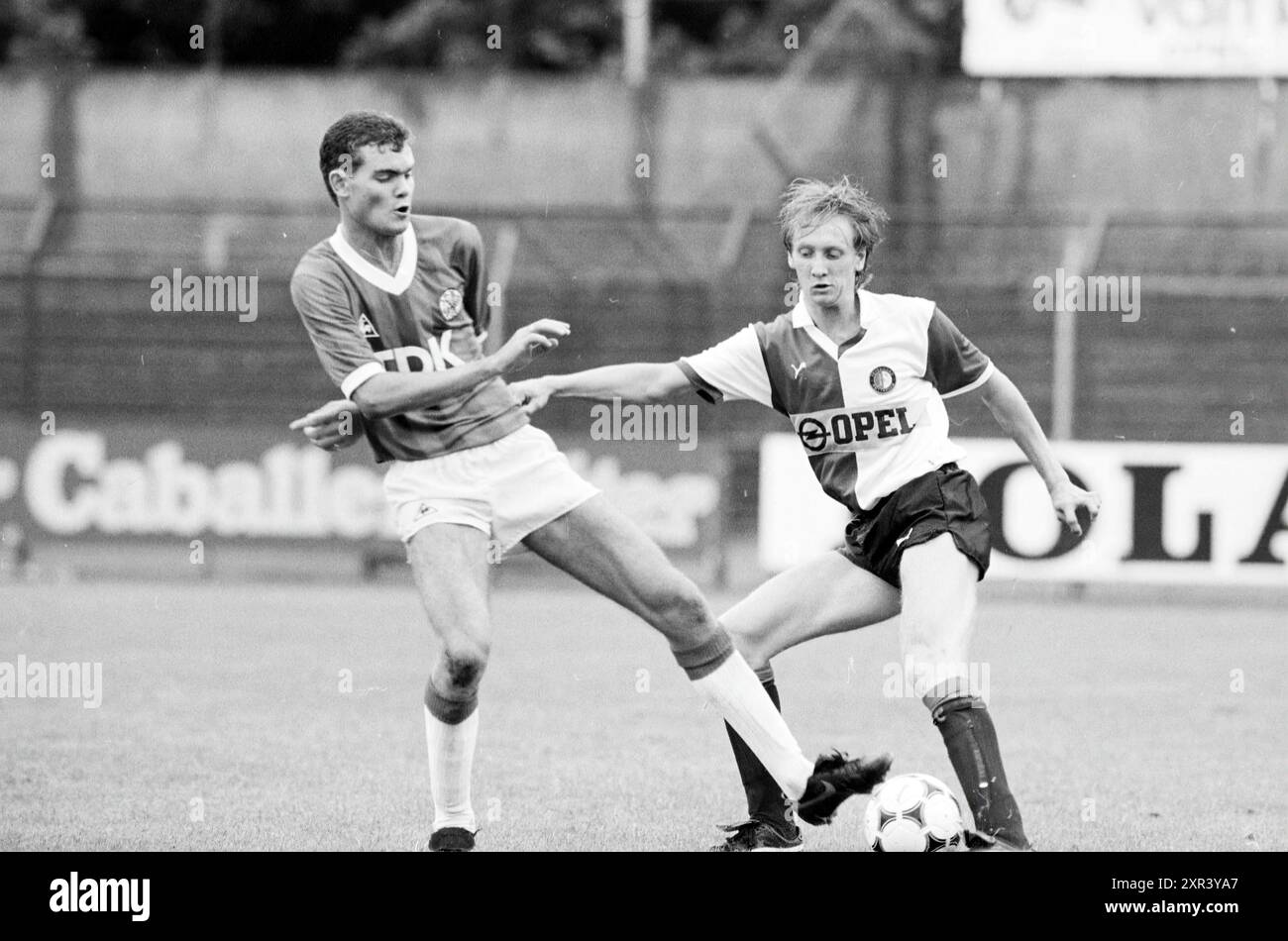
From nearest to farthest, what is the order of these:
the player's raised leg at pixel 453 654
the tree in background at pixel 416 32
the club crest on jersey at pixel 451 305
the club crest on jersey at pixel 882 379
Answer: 1. the player's raised leg at pixel 453 654
2. the club crest on jersey at pixel 882 379
3. the club crest on jersey at pixel 451 305
4. the tree in background at pixel 416 32

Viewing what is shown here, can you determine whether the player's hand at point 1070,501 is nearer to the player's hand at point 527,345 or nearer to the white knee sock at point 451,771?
the player's hand at point 527,345

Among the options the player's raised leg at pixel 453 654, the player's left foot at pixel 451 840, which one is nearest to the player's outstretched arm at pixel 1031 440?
the player's raised leg at pixel 453 654

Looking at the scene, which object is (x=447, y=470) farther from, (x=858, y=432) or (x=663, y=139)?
(x=663, y=139)

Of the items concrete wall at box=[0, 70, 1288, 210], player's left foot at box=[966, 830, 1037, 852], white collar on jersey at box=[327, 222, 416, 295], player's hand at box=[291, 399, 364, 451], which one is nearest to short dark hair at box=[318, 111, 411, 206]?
white collar on jersey at box=[327, 222, 416, 295]

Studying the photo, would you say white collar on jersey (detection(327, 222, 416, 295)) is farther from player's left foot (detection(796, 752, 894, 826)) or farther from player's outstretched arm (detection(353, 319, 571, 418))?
player's left foot (detection(796, 752, 894, 826))

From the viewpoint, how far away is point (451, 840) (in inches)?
233

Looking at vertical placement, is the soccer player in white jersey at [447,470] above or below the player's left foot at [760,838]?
above

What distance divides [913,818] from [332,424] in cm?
200

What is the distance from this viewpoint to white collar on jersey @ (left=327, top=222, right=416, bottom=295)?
596 centimetres

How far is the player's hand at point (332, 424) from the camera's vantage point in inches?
224

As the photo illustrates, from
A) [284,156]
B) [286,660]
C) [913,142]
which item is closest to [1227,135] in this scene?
[913,142]

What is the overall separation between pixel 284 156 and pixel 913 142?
662 centimetres
